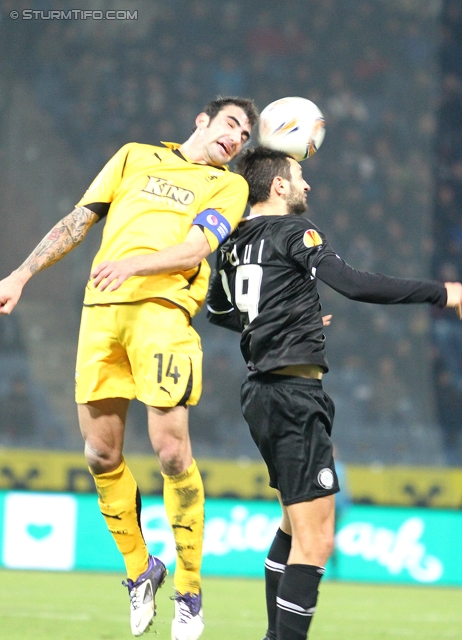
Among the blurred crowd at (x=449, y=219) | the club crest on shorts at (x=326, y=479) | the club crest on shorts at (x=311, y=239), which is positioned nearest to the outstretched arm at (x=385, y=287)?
the club crest on shorts at (x=311, y=239)

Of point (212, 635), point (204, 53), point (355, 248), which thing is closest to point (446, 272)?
point (355, 248)

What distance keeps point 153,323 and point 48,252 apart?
1.81ft

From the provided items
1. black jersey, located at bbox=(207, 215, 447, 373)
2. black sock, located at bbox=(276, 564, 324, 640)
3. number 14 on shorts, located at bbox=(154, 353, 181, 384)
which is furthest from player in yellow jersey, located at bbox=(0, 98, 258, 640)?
black sock, located at bbox=(276, 564, 324, 640)

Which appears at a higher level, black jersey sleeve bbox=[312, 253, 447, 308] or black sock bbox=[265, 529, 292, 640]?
black jersey sleeve bbox=[312, 253, 447, 308]

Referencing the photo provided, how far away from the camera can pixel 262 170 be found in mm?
4094

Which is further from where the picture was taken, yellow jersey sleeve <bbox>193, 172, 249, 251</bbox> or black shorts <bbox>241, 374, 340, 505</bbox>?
yellow jersey sleeve <bbox>193, 172, 249, 251</bbox>

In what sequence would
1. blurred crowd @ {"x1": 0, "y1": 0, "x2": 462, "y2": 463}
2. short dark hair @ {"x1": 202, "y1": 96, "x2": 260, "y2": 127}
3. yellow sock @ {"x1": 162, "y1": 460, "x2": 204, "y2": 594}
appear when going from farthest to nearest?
blurred crowd @ {"x1": 0, "y1": 0, "x2": 462, "y2": 463}
short dark hair @ {"x1": 202, "y1": 96, "x2": 260, "y2": 127}
yellow sock @ {"x1": 162, "y1": 460, "x2": 204, "y2": 594}

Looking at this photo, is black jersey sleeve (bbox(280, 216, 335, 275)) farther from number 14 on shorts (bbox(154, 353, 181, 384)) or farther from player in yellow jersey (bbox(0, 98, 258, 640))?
number 14 on shorts (bbox(154, 353, 181, 384))

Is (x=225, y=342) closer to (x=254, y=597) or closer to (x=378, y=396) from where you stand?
(x=378, y=396)

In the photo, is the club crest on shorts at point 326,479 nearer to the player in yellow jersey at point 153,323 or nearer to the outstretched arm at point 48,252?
the player in yellow jersey at point 153,323

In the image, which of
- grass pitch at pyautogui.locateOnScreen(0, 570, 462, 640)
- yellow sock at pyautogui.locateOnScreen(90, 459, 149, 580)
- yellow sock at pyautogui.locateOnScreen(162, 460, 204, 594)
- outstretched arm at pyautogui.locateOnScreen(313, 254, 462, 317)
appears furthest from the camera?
grass pitch at pyautogui.locateOnScreen(0, 570, 462, 640)

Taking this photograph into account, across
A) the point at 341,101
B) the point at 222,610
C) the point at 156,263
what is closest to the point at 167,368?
the point at 156,263

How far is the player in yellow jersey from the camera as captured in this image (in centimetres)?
393

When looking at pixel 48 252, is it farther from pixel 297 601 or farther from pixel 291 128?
pixel 297 601
